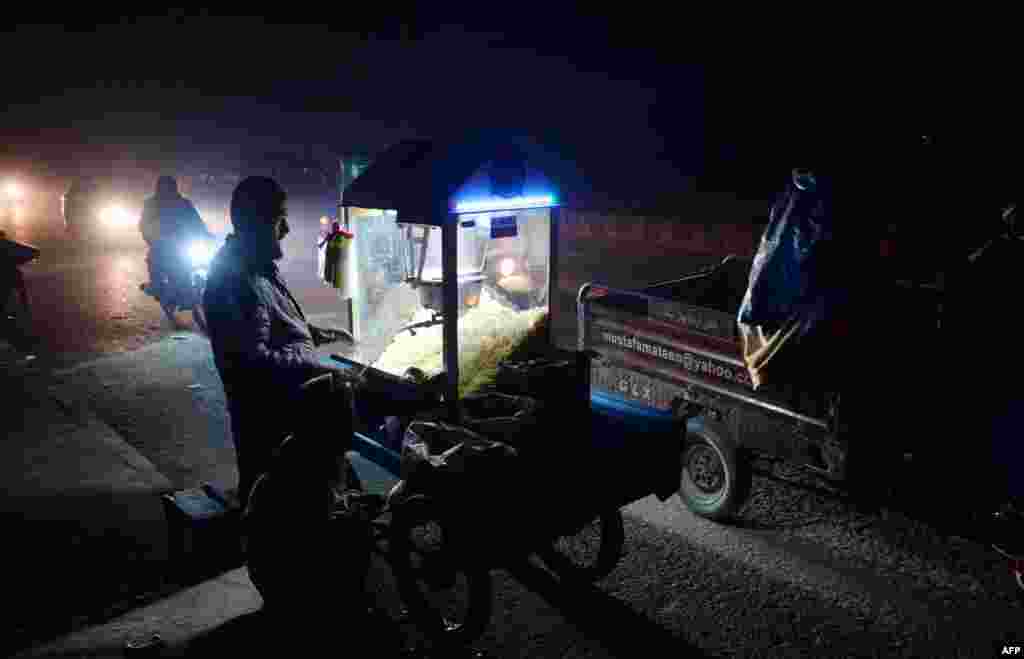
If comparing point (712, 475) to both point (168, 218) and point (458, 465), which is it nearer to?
point (458, 465)

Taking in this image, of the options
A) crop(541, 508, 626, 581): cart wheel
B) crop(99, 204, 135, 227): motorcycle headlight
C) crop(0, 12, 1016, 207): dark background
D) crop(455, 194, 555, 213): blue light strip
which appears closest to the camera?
crop(541, 508, 626, 581): cart wheel

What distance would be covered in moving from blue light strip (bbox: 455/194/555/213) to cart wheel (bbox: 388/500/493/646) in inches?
94.8

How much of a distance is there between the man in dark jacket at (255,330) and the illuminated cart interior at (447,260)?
1029mm

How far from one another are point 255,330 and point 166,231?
28.0 feet

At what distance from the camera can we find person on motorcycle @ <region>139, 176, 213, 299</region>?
1175cm

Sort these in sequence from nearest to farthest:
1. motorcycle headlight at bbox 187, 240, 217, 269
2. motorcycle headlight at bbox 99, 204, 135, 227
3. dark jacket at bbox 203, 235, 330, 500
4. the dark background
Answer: dark jacket at bbox 203, 235, 330, 500, the dark background, motorcycle headlight at bbox 187, 240, 217, 269, motorcycle headlight at bbox 99, 204, 135, 227

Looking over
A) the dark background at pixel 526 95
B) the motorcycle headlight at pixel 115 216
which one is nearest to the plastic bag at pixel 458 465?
the dark background at pixel 526 95

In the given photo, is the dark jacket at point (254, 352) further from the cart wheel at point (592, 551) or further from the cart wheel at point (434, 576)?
the cart wheel at point (592, 551)

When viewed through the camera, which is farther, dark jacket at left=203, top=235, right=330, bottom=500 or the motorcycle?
the motorcycle

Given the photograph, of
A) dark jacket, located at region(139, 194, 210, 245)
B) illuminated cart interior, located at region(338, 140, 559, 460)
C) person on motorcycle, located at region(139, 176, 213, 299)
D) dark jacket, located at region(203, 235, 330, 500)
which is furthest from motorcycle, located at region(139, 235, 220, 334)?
dark jacket, located at region(203, 235, 330, 500)

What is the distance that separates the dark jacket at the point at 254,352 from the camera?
4.29m

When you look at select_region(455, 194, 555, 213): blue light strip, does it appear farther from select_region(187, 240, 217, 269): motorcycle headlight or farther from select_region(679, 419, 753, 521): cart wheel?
select_region(187, 240, 217, 269): motorcycle headlight

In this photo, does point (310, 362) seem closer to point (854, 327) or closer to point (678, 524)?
point (678, 524)

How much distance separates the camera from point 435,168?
570cm
